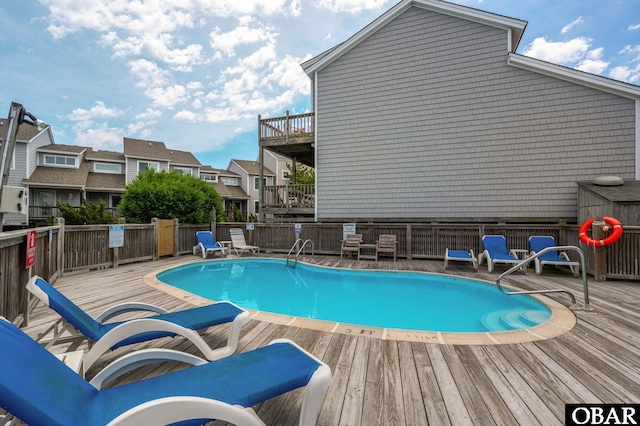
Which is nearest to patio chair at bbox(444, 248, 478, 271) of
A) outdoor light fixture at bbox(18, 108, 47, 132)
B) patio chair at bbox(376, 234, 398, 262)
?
patio chair at bbox(376, 234, 398, 262)

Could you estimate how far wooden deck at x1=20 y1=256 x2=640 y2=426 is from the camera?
6.28 feet

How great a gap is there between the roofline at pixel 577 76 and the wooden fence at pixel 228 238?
428 cm

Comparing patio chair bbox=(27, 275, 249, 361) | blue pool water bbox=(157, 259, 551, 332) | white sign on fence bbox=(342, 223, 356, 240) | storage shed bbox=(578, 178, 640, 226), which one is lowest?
blue pool water bbox=(157, 259, 551, 332)

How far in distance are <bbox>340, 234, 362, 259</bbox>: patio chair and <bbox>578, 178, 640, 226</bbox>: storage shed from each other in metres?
6.42

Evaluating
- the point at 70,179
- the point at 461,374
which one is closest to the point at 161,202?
the point at 70,179

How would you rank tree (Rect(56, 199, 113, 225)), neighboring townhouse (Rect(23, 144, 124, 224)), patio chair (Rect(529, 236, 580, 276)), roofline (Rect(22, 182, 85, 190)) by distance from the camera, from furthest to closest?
1. neighboring townhouse (Rect(23, 144, 124, 224))
2. roofline (Rect(22, 182, 85, 190))
3. tree (Rect(56, 199, 113, 225))
4. patio chair (Rect(529, 236, 580, 276))

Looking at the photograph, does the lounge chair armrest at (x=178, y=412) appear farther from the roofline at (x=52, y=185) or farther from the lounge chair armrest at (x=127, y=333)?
the roofline at (x=52, y=185)

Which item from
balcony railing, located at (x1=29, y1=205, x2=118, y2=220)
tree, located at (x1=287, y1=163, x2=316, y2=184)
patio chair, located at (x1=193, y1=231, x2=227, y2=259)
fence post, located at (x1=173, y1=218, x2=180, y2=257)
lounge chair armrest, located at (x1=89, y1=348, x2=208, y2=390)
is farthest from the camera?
tree, located at (x1=287, y1=163, x2=316, y2=184)

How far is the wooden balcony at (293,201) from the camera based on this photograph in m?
12.0

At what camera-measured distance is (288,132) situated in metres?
11.8

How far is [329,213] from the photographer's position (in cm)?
1128

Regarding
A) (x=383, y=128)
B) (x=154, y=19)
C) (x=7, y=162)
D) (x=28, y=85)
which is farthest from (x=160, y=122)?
(x=7, y=162)

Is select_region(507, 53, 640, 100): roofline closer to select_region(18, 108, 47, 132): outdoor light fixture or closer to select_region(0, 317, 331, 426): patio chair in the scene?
select_region(0, 317, 331, 426): patio chair

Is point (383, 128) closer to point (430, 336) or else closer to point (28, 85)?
point (430, 336)
